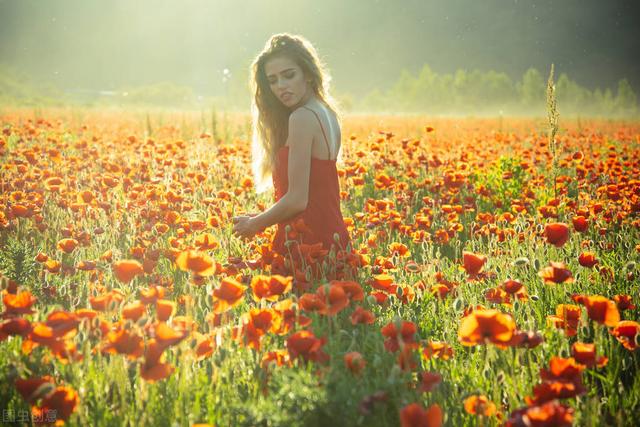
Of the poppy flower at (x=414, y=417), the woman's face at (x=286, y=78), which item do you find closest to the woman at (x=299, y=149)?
the woman's face at (x=286, y=78)

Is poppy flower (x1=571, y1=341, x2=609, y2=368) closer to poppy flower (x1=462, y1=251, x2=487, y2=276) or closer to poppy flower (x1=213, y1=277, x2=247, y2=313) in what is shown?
poppy flower (x1=462, y1=251, x2=487, y2=276)

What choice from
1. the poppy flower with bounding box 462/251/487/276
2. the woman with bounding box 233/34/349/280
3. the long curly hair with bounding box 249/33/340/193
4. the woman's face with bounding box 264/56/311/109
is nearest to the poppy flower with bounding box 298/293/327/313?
the poppy flower with bounding box 462/251/487/276

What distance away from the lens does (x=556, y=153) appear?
3896mm

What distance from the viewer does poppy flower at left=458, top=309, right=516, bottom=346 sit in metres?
1.40

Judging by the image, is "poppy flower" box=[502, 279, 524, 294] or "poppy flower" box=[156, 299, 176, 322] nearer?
"poppy flower" box=[156, 299, 176, 322]

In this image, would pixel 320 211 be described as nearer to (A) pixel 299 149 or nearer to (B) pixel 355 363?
(A) pixel 299 149

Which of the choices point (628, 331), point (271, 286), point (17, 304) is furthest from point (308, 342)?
point (628, 331)

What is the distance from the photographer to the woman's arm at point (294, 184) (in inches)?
112

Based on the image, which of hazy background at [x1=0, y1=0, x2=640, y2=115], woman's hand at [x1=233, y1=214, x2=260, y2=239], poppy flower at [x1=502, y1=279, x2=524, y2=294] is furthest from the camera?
hazy background at [x1=0, y1=0, x2=640, y2=115]

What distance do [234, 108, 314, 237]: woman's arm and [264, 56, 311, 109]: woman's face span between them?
23 cm

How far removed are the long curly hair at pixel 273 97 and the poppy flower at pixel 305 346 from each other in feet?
6.81

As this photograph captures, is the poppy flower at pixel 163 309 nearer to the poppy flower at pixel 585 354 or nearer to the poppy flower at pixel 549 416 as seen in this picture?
the poppy flower at pixel 549 416

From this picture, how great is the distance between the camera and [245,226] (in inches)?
112

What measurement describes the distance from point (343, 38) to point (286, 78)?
19520cm
